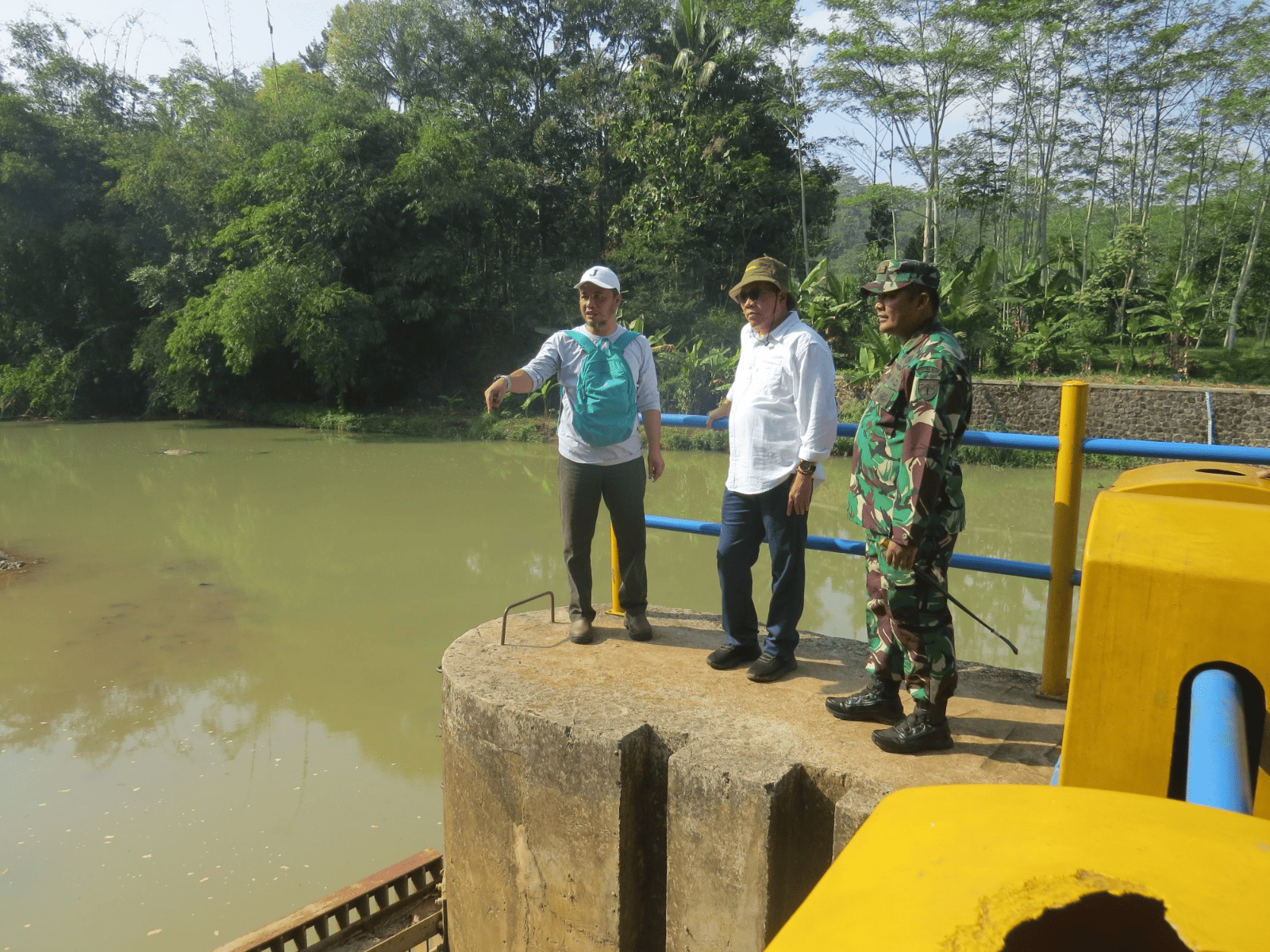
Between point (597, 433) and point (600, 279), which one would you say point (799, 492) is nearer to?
point (597, 433)

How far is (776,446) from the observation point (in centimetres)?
292

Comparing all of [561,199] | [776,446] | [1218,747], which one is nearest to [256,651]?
[776,446]

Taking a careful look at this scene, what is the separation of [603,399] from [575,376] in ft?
0.54

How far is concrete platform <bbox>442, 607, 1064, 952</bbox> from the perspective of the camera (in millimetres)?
2129

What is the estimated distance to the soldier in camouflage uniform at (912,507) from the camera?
7.70ft

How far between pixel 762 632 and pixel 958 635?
3.92 m

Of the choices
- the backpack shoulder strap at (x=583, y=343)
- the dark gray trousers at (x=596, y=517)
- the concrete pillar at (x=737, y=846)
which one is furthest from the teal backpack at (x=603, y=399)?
the concrete pillar at (x=737, y=846)

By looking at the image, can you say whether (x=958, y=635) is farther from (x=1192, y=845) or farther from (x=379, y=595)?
(x=1192, y=845)

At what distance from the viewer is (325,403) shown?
24.0m

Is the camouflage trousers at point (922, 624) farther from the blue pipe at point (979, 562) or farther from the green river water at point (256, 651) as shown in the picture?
the green river water at point (256, 651)

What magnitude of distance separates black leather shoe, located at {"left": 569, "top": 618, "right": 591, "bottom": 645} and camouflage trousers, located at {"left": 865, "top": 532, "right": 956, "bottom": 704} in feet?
3.85

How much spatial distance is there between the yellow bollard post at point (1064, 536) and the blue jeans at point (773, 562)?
743mm

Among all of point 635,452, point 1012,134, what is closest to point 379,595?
point 635,452

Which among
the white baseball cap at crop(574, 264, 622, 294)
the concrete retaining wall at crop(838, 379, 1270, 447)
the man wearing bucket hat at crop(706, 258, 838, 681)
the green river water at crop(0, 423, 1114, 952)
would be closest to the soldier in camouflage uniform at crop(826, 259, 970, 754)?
the man wearing bucket hat at crop(706, 258, 838, 681)
